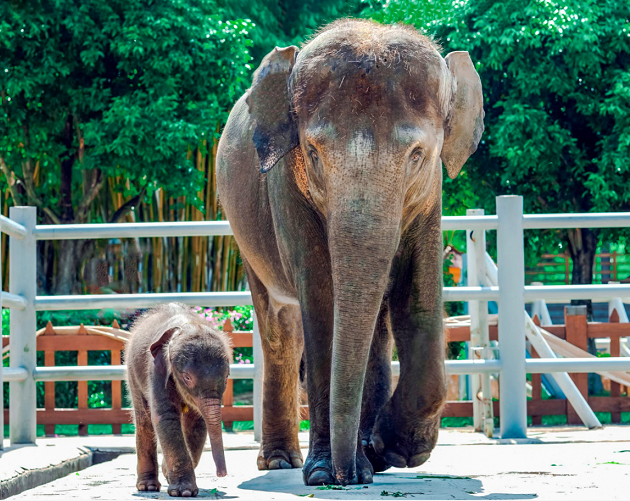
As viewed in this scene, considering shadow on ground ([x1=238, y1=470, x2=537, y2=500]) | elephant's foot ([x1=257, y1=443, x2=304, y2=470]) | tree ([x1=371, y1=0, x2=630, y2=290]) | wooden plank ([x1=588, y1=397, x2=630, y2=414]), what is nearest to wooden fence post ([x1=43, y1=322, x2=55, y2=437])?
elephant's foot ([x1=257, y1=443, x2=304, y2=470])

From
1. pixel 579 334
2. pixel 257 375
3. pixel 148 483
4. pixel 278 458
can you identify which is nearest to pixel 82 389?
pixel 257 375

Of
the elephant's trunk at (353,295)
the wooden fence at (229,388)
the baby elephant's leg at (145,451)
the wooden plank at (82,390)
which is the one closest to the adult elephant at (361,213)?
the elephant's trunk at (353,295)

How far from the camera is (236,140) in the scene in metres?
5.22

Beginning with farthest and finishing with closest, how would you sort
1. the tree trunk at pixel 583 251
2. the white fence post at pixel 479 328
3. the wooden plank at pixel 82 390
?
the tree trunk at pixel 583 251
the wooden plank at pixel 82 390
the white fence post at pixel 479 328

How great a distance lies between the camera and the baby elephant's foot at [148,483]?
4.31 meters

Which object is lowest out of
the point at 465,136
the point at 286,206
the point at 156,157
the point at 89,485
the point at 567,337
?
the point at 89,485

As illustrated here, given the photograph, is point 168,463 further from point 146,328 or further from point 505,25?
point 505,25

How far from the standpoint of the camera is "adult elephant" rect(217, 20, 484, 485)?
3604mm

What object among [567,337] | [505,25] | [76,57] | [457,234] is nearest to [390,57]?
[567,337]

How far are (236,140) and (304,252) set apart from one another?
1.24 metres

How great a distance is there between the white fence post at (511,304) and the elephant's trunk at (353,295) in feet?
9.79

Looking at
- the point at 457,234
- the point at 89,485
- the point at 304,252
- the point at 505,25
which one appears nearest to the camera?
the point at 304,252

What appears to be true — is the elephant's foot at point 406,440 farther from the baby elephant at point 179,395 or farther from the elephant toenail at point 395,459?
the baby elephant at point 179,395

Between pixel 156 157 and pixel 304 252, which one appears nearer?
pixel 304 252
